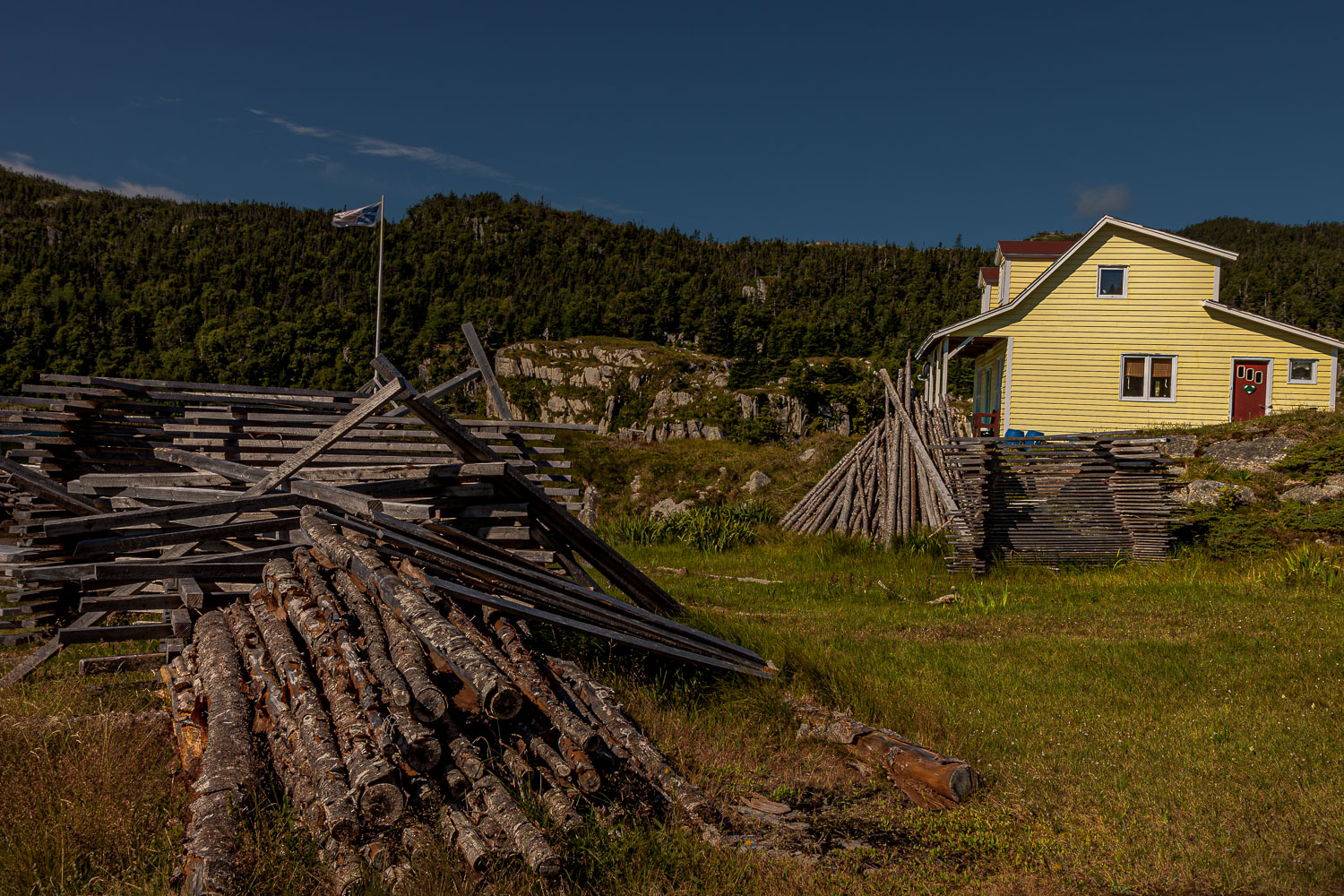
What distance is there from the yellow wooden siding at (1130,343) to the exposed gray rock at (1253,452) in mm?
5529

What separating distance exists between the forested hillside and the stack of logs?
63.4 meters

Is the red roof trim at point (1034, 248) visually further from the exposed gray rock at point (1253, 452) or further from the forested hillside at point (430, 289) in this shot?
the forested hillside at point (430, 289)

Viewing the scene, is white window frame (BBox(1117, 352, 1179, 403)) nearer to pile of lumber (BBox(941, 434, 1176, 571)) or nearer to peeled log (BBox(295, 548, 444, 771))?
Result: pile of lumber (BBox(941, 434, 1176, 571))

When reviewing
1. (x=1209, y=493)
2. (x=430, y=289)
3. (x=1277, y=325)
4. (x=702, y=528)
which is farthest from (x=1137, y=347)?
(x=430, y=289)

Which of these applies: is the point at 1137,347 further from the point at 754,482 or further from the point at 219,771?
the point at 219,771

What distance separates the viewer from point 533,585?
6031 millimetres

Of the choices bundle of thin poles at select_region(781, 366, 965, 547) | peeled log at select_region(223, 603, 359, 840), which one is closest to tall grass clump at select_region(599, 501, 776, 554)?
bundle of thin poles at select_region(781, 366, 965, 547)

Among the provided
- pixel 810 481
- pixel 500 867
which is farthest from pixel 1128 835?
pixel 810 481

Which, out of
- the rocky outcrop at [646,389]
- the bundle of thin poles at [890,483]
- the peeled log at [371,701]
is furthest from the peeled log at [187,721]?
the rocky outcrop at [646,389]

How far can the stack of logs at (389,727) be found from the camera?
140 inches

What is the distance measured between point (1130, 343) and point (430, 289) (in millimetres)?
112576

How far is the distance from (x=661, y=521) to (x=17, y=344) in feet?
312

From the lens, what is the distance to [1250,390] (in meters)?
22.6

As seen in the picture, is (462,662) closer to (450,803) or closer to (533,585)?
(450,803)
